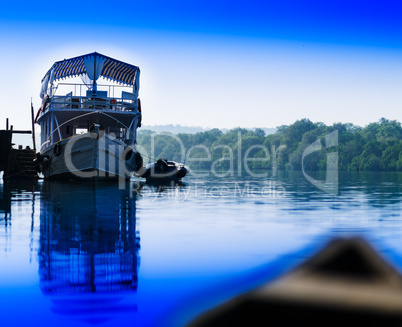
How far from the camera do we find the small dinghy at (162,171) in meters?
45.3

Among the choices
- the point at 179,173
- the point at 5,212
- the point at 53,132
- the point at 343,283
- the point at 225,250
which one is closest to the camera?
the point at 343,283

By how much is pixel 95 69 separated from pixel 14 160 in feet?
35.9

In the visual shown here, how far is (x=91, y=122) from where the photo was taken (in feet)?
120

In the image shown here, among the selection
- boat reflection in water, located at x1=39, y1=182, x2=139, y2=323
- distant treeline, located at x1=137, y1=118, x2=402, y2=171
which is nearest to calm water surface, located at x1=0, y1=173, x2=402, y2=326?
boat reflection in water, located at x1=39, y1=182, x2=139, y2=323

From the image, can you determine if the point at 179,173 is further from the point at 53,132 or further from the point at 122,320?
the point at 122,320

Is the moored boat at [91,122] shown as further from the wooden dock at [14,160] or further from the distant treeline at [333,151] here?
the distant treeline at [333,151]

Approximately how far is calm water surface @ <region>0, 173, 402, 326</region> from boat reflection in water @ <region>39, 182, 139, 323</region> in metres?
0.02

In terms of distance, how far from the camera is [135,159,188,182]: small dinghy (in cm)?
4528

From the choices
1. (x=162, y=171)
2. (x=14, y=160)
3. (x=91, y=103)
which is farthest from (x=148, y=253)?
(x=162, y=171)

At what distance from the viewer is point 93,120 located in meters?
36.6

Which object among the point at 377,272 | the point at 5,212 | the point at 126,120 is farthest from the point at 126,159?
the point at 377,272

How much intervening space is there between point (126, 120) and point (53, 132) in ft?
17.2

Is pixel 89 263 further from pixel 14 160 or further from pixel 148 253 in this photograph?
pixel 14 160

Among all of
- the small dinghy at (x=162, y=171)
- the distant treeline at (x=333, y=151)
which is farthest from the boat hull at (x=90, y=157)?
the distant treeline at (x=333, y=151)
